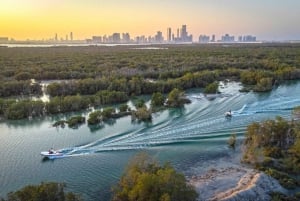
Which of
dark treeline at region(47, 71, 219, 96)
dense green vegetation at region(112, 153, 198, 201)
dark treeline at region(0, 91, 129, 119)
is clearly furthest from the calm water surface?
dark treeline at region(47, 71, 219, 96)

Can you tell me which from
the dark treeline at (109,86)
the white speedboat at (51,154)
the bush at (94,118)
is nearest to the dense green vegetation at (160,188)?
the white speedboat at (51,154)

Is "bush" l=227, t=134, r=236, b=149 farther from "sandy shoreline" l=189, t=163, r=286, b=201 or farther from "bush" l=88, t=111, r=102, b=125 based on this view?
"bush" l=88, t=111, r=102, b=125

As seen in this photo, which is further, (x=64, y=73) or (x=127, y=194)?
(x=64, y=73)

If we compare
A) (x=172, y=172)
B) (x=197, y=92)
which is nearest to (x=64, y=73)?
(x=197, y=92)

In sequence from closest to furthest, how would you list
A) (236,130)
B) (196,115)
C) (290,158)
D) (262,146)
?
(290,158)
(262,146)
(236,130)
(196,115)

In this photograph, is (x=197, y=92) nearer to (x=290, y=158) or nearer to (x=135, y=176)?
(x=290, y=158)
